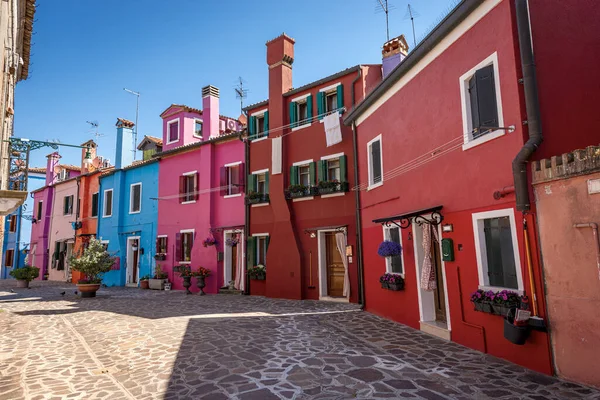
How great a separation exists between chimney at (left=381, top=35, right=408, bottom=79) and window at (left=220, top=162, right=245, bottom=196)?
7.80 meters

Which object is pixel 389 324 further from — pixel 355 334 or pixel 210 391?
pixel 210 391

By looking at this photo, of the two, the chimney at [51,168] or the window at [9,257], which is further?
the window at [9,257]

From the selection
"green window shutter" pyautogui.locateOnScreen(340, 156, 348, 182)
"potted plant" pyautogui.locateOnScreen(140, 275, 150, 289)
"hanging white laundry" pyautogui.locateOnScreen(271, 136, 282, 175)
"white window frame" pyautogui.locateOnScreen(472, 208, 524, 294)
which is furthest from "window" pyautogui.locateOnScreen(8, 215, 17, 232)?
"white window frame" pyautogui.locateOnScreen(472, 208, 524, 294)

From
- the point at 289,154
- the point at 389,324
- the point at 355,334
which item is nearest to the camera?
the point at 355,334

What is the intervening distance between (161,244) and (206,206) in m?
4.11

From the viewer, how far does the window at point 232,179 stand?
56.4 ft

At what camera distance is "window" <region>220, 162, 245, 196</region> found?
17.2 metres

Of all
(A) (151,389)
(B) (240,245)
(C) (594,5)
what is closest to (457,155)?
(C) (594,5)

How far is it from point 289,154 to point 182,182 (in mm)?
7199

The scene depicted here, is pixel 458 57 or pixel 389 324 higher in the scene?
pixel 458 57

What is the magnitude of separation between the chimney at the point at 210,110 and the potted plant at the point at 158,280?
7877 millimetres

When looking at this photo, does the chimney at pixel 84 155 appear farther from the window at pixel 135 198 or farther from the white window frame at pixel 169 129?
the white window frame at pixel 169 129

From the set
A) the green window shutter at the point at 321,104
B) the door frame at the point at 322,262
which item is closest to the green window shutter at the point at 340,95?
the green window shutter at the point at 321,104

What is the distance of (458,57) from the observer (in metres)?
7.41
